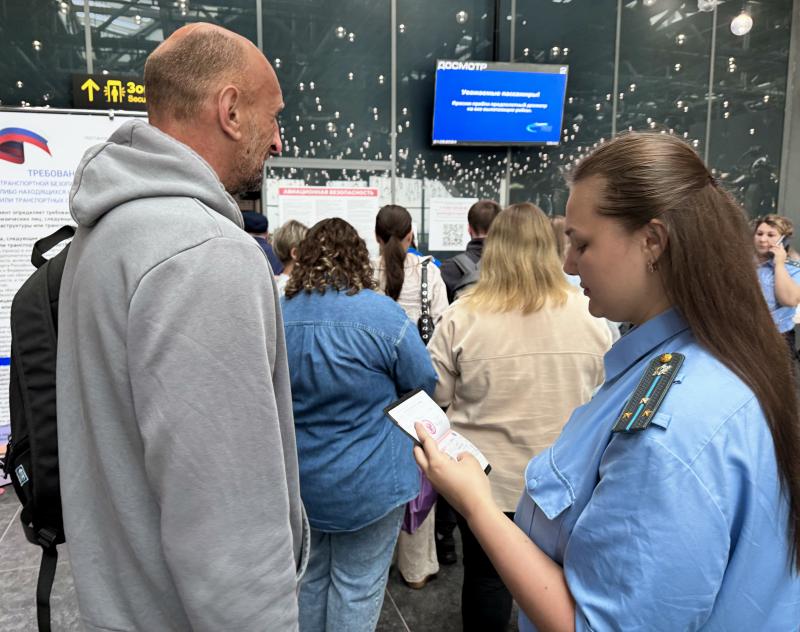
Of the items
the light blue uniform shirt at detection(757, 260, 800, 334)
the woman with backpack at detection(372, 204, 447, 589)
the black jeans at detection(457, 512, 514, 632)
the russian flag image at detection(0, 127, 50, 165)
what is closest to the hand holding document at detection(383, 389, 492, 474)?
the black jeans at detection(457, 512, 514, 632)

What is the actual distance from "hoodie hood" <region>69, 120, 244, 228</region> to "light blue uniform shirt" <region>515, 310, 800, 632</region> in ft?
2.58

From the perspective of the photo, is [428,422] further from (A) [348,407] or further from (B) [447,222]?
(B) [447,222]

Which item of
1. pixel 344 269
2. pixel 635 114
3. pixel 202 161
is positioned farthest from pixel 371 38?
pixel 202 161

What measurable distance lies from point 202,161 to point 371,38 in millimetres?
5890

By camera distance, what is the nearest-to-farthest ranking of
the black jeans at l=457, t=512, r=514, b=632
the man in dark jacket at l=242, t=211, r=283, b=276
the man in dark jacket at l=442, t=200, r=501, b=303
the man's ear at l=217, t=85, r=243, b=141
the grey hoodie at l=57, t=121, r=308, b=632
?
the grey hoodie at l=57, t=121, r=308, b=632 → the man's ear at l=217, t=85, r=243, b=141 → the black jeans at l=457, t=512, r=514, b=632 → the man in dark jacket at l=442, t=200, r=501, b=303 → the man in dark jacket at l=242, t=211, r=283, b=276

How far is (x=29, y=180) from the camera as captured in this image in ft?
12.0

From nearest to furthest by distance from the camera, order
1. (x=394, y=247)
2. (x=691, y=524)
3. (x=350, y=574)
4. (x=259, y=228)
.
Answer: (x=691, y=524) < (x=350, y=574) < (x=394, y=247) < (x=259, y=228)

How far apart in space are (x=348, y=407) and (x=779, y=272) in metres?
3.73

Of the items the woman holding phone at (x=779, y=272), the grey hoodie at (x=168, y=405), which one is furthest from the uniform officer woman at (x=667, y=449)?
the woman holding phone at (x=779, y=272)

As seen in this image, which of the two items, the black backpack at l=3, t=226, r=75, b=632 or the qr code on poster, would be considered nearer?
the black backpack at l=3, t=226, r=75, b=632

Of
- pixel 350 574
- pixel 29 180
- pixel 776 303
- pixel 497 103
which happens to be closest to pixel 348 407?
pixel 350 574

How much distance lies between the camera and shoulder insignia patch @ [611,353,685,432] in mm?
784

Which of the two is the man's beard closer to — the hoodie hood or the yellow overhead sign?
the hoodie hood

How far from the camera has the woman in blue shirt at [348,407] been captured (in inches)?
70.6
